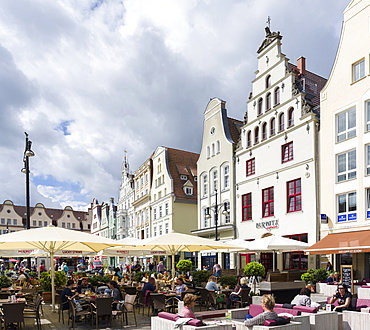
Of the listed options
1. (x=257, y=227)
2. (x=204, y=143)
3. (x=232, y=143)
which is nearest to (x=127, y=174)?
(x=204, y=143)

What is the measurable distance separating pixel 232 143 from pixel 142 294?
20.9m

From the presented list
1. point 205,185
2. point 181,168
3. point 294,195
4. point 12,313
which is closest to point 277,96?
point 294,195

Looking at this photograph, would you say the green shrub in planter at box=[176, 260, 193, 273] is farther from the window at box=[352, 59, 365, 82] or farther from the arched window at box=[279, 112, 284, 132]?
the window at box=[352, 59, 365, 82]

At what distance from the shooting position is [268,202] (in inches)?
1126

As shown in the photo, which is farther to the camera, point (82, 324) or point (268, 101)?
point (268, 101)

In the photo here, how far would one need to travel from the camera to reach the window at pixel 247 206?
30.8 meters

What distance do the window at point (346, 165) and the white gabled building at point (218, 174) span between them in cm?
1122

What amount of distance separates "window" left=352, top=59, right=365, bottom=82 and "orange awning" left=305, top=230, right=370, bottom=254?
8563 mm

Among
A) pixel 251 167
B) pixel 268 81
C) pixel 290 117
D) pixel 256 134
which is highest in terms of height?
pixel 268 81

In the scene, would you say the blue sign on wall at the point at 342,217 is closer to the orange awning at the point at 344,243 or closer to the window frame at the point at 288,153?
the orange awning at the point at 344,243

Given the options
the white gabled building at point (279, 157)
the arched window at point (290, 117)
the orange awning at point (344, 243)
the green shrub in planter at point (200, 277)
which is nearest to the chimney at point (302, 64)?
the white gabled building at point (279, 157)

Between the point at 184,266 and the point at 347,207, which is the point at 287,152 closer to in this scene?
the point at 347,207

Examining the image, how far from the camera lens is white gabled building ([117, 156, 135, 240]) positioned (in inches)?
2365

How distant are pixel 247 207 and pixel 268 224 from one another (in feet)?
10.8
